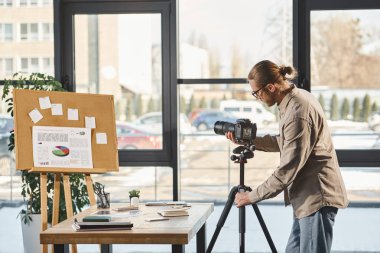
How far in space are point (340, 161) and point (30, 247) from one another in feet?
8.04

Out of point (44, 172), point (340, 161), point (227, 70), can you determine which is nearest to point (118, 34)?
point (227, 70)

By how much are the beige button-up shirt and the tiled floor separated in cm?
224

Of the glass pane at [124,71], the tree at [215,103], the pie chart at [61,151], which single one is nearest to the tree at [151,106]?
the glass pane at [124,71]

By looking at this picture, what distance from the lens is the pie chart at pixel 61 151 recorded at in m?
5.10

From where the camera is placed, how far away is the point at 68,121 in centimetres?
518

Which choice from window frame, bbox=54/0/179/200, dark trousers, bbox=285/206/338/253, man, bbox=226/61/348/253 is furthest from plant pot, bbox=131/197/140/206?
window frame, bbox=54/0/179/200

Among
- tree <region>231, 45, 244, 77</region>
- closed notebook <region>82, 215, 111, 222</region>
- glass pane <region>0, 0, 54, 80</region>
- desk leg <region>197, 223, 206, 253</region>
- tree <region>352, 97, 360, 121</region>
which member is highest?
glass pane <region>0, 0, 54, 80</region>

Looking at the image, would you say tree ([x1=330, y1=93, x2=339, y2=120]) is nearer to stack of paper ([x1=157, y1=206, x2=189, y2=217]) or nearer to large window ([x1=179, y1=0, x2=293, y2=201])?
large window ([x1=179, y1=0, x2=293, y2=201])

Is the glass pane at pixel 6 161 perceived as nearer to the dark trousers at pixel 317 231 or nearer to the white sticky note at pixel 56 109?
the white sticky note at pixel 56 109

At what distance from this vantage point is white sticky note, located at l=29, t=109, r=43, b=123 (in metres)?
5.05

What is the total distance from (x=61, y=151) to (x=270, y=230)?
6.51 feet

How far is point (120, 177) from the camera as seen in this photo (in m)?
6.03

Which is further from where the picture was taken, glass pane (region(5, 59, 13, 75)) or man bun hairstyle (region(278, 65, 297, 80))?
glass pane (region(5, 59, 13, 75))

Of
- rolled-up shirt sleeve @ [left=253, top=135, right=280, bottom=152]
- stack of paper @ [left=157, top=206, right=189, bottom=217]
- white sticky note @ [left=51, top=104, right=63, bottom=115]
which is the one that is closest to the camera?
stack of paper @ [left=157, top=206, right=189, bottom=217]
